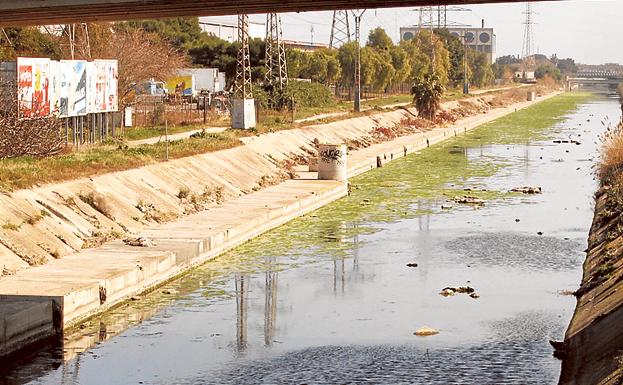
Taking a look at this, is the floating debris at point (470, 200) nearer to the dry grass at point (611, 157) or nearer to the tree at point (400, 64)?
the dry grass at point (611, 157)

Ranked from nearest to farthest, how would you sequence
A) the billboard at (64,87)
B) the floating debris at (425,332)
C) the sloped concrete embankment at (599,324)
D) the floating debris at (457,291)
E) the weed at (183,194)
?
the sloped concrete embankment at (599,324) < the floating debris at (425,332) < the floating debris at (457,291) < the billboard at (64,87) < the weed at (183,194)

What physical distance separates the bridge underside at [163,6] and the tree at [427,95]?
5902 centimetres

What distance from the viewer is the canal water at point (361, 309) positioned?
687 inches

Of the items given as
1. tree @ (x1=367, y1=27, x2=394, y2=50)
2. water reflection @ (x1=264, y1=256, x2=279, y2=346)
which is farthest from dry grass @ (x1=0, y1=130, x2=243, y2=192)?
tree @ (x1=367, y1=27, x2=394, y2=50)

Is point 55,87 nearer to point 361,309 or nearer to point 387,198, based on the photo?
point 387,198

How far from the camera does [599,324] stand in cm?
1730

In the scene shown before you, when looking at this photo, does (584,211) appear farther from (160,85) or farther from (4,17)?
(160,85)

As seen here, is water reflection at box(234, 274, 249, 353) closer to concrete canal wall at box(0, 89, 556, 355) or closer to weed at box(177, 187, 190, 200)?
concrete canal wall at box(0, 89, 556, 355)

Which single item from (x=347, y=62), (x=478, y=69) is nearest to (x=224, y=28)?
(x=347, y=62)

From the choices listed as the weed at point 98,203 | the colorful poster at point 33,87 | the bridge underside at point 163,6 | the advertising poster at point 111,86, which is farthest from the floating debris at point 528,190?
the weed at point 98,203

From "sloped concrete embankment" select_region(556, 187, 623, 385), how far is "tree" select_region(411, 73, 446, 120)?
199ft

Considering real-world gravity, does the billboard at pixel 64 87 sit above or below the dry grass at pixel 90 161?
above

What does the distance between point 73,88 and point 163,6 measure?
11.4 meters

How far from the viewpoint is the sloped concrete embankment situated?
48.8ft
